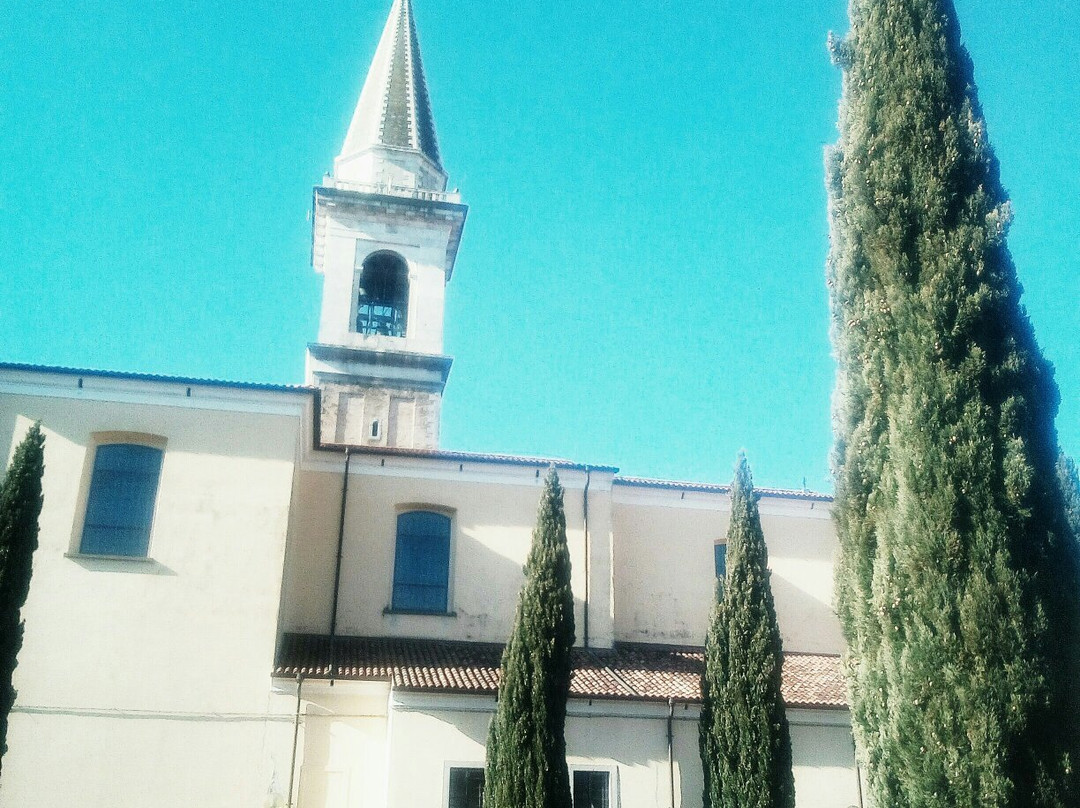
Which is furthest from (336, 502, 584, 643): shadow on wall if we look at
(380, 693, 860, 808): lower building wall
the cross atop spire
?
the cross atop spire

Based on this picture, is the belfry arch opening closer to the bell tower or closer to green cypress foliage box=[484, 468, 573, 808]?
the bell tower

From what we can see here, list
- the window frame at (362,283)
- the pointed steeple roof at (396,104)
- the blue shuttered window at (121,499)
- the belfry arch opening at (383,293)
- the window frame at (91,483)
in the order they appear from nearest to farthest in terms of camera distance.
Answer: the window frame at (91,483), the blue shuttered window at (121,499), the window frame at (362,283), the belfry arch opening at (383,293), the pointed steeple roof at (396,104)

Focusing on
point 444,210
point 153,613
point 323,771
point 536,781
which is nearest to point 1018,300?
point 536,781

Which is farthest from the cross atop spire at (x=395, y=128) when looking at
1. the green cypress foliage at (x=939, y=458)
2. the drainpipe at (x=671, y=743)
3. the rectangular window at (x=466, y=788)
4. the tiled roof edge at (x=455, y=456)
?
the green cypress foliage at (x=939, y=458)

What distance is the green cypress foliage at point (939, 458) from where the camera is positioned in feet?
24.5

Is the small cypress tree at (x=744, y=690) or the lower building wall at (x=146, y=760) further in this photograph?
the lower building wall at (x=146, y=760)

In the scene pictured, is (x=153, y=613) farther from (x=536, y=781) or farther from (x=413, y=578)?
(x=536, y=781)

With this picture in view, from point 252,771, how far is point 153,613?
3.02 m

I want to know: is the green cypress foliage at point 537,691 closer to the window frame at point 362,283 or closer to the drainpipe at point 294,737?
the drainpipe at point 294,737

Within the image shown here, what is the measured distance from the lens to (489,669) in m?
16.4

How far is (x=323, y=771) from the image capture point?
49.9 ft

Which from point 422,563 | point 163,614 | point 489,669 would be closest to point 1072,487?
point 489,669

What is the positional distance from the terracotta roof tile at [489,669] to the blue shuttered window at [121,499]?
129 inches

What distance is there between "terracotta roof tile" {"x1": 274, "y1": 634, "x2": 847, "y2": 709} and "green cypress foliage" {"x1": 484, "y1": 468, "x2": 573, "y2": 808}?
1485 millimetres
